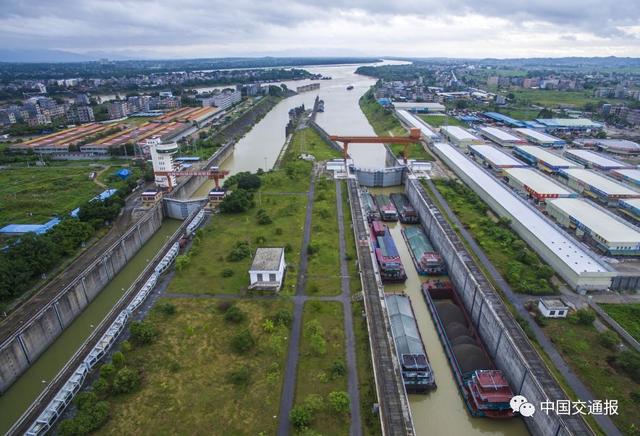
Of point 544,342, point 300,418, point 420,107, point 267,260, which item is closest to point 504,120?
point 420,107

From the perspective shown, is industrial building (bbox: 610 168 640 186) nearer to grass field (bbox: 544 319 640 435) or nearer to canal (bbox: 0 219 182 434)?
grass field (bbox: 544 319 640 435)

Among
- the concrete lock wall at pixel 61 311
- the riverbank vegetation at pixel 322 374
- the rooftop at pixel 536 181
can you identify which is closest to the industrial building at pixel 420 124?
the rooftop at pixel 536 181

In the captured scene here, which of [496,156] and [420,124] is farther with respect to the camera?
[420,124]

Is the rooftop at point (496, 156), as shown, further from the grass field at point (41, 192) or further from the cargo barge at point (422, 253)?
the grass field at point (41, 192)

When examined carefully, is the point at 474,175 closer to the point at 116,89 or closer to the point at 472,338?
the point at 472,338

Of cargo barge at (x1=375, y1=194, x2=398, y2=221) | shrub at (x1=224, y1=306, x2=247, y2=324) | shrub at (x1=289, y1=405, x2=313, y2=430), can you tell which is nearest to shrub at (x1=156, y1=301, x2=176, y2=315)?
shrub at (x1=224, y1=306, x2=247, y2=324)

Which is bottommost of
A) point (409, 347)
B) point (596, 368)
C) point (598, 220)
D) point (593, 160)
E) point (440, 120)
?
point (409, 347)

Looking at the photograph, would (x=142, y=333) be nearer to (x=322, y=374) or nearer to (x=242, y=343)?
(x=242, y=343)
